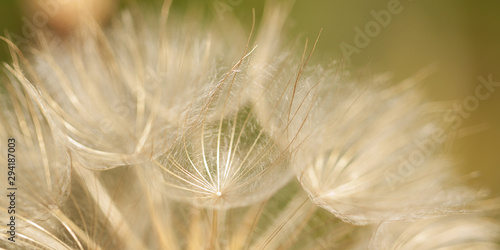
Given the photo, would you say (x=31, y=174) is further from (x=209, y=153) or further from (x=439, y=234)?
(x=439, y=234)

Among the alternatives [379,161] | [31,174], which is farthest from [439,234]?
[31,174]

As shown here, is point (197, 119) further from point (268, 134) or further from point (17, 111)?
point (17, 111)

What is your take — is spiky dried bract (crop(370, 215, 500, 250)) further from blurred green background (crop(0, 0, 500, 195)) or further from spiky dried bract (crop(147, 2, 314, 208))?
blurred green background (crop(0, 0, 500, 195))

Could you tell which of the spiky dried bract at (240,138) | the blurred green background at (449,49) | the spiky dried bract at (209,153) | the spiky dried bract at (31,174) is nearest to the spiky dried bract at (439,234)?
the spiky dried bract at (209,153)

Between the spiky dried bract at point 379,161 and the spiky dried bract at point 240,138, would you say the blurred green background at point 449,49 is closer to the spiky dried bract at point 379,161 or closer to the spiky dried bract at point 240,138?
the spiky dried bract at point 379,161

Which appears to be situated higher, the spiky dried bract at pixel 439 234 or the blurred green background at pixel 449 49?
the blurred green background at pixel 449 49

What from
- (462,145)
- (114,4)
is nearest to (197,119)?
(114,4)

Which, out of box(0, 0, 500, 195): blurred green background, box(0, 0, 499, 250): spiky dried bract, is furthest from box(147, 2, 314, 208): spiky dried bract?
box(0, 0, 500, 195): blurred green background
